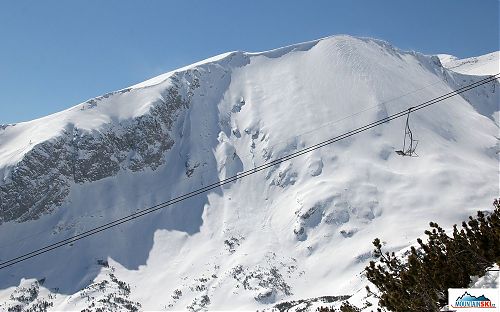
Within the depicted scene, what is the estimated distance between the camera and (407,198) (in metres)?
197

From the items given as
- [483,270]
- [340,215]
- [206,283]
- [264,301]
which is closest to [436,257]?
[483,270]

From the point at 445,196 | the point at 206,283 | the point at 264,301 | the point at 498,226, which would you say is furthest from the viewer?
the point at 445,196

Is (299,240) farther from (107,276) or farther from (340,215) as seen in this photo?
(107,276)

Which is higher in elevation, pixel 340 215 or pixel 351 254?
pixel 340 215

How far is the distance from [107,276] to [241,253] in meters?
56.1

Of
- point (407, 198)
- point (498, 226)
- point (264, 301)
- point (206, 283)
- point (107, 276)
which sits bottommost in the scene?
point (498, 226)

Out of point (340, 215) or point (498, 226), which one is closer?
point (498, 226)

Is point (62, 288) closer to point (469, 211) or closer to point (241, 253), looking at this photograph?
point (241, 253)

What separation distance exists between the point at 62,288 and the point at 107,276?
1786cm

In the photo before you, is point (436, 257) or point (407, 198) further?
point (407, 198)

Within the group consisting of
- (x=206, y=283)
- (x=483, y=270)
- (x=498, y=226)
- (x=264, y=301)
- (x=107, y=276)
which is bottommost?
(x=483, y=270)

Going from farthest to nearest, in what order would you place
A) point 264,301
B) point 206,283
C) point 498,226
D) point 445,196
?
point 445,196 < point 206,283 < point 264,301 < point 498,226

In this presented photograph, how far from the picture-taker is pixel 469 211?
582 ft

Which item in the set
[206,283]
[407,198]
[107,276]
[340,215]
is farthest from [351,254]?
[107,276]
